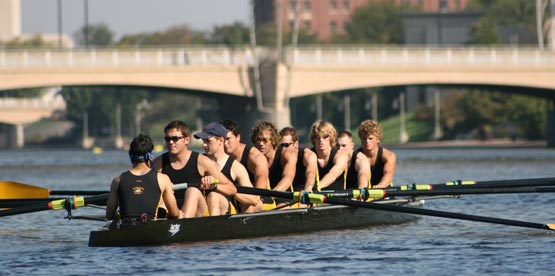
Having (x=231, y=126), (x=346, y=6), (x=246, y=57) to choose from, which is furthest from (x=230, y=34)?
(x=231, y=126)

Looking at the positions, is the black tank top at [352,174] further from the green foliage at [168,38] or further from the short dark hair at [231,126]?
the green foliage at [168,38]

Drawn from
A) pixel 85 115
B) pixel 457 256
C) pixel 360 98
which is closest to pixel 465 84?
pixel 360 98

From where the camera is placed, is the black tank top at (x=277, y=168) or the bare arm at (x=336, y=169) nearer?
the black tank top at (x=277, y=168)

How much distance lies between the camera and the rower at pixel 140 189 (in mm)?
14977

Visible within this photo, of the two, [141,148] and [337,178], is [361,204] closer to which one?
[337,178]

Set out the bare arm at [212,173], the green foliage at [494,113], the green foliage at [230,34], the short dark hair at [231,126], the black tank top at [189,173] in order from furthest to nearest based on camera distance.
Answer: the green foliage at [230,34], the green foliage at [494,113], the short dark hair at [231,126], the black tank top at [189,173], the bare arm at [212,173]

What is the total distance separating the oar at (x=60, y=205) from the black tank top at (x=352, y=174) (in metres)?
4.73

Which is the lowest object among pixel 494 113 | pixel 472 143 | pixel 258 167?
pixel 472 143

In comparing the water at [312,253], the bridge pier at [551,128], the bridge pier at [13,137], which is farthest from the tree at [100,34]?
the water at [312,253]

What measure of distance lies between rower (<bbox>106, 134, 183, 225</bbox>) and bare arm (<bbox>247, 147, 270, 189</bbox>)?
2042 mm

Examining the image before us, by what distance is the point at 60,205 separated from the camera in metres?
16.1

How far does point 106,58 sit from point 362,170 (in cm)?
4344

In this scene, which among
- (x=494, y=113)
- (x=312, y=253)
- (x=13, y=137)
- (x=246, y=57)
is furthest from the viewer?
(x=13, y=137)

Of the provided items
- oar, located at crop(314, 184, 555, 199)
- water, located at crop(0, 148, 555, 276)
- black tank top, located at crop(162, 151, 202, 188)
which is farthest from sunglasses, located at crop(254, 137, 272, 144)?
black tank top, located at crop(162, 151, 202, 188)
